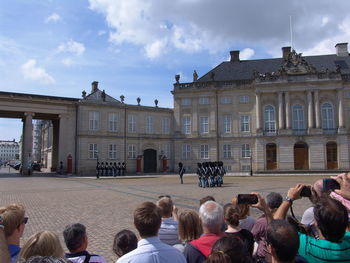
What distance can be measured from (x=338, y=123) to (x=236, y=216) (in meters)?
42.0

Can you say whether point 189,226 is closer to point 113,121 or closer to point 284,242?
point 284,242

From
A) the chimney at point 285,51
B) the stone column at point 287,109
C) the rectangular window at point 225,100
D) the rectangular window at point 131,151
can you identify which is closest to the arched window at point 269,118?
the stone column at point 287,109

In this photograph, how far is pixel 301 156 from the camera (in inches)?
1626

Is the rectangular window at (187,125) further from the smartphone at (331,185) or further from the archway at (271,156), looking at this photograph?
the smartphone at (331,185)

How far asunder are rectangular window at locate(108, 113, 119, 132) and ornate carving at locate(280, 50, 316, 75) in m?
23.7

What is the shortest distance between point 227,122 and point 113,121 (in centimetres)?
1618

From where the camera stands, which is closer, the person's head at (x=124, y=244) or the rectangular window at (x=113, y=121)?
the person's head at (x=124, y=244)

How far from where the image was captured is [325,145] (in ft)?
132

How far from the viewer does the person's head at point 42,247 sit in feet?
8.10

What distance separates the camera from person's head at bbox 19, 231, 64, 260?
8.10 feet

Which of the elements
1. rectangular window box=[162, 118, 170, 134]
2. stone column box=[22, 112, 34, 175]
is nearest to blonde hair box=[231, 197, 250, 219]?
stone column box=[22, 112, 34, 175]

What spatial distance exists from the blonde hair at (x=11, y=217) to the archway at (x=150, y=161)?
136 ft

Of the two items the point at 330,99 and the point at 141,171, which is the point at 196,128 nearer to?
the point at 141,171

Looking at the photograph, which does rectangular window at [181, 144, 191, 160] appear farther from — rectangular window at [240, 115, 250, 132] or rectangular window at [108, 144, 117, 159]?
rectangular window at [108, 144, 117, 159]
